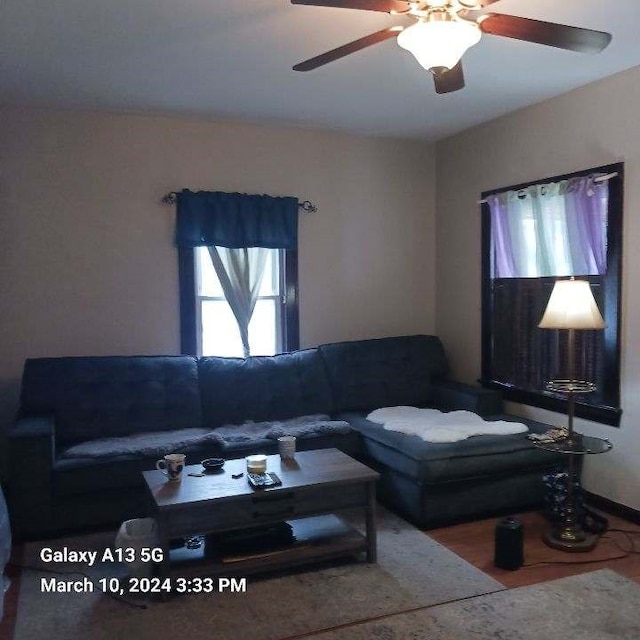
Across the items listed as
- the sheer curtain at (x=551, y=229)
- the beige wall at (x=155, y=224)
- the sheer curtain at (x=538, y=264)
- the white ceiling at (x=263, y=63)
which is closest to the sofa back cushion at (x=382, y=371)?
the beige wall at (x=155, y=224)

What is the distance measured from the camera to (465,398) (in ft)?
14.1

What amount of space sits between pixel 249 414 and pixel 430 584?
68.1 inches

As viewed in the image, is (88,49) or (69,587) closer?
(69,587)

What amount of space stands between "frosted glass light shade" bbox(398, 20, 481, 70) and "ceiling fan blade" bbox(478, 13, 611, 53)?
0.08m

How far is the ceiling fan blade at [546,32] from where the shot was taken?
7.14 feet

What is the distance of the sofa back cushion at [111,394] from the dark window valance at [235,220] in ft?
2.95

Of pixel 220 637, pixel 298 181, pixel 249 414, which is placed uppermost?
pixel 298 181

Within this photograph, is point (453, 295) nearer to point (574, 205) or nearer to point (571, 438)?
point (574, 205)

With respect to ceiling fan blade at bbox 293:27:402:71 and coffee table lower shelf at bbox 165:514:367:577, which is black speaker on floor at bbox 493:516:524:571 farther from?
ceiling fan blade at bbox 293:27:402:71

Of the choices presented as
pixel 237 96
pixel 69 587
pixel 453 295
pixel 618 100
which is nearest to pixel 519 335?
pixel 453 295

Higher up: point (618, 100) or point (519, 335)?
point (618, 100)

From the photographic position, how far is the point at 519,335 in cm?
426

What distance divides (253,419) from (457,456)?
1.40 m

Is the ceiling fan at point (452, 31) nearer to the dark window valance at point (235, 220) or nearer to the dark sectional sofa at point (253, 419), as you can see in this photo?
the dark sectional sofa at point (253, 419)
